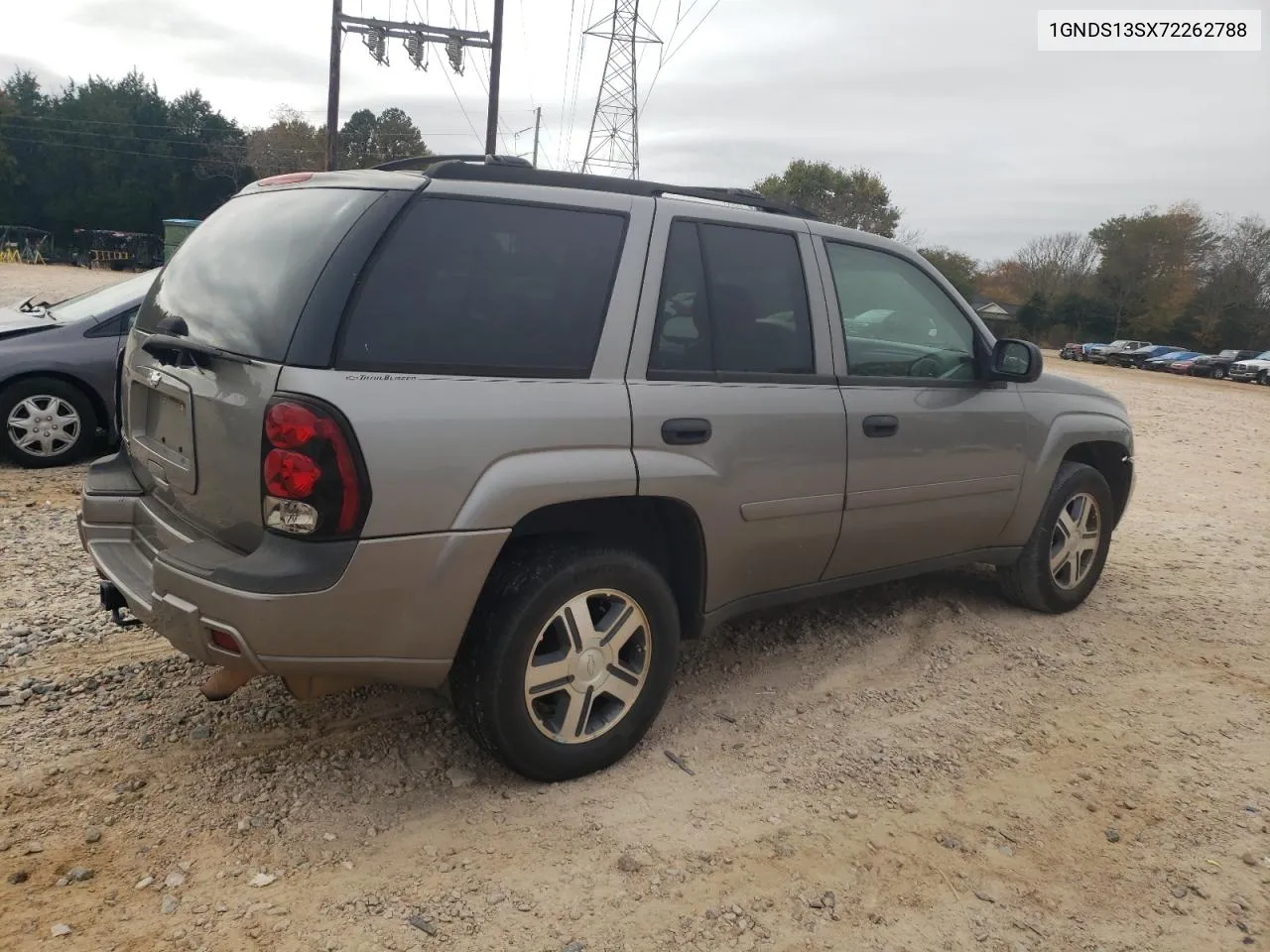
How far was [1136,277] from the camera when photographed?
6084 centimetres

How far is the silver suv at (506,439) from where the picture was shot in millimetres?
2504

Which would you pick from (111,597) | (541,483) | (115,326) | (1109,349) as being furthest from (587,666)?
(1109,349)

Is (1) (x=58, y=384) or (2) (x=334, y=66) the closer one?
(1) (x=58, y=384)

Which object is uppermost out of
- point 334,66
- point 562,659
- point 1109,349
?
point 334,66

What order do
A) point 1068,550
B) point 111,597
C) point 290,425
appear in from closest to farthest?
point 290,425
point 111,597
point 1068,550

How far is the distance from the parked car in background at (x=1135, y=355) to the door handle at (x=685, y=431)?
4964 cm

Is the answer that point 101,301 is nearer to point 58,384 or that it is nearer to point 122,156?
point 58,384

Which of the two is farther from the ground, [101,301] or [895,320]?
[895,320]

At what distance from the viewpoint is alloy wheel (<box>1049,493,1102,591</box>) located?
15.9 feet

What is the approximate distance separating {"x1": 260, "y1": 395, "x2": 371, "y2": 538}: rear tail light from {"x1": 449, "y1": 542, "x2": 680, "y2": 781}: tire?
0.55m

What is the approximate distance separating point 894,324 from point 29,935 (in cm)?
359

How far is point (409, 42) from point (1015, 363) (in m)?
21.0

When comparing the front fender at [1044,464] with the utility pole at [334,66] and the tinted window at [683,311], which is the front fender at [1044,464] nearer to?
the tinted window at [683,311]

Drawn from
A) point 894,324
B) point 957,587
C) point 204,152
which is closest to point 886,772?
point 894,324
